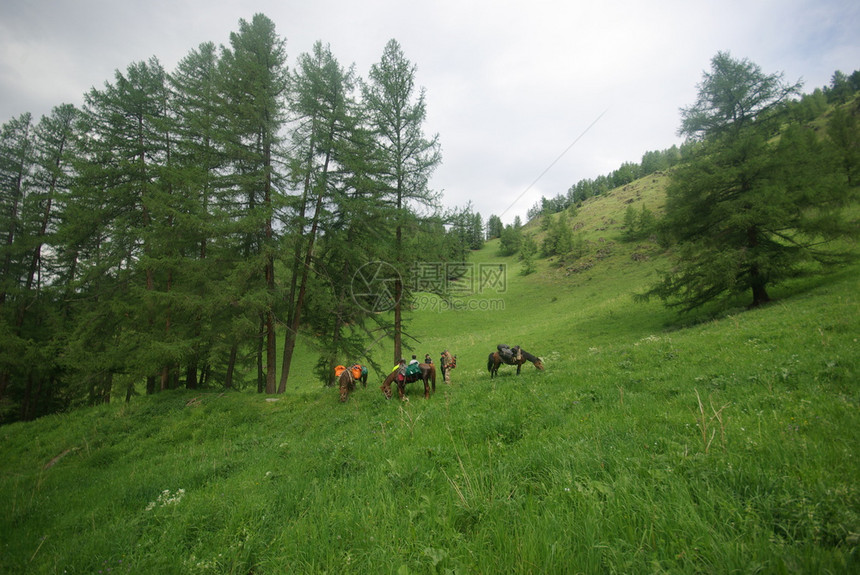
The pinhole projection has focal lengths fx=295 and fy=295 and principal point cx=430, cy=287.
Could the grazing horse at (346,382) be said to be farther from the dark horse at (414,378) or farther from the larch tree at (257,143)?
the larch tree at (257,143)

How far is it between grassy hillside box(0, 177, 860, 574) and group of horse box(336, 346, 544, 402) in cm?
58

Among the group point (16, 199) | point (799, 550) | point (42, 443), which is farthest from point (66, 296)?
point (799, 550)

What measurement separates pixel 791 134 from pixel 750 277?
7777 millimetres

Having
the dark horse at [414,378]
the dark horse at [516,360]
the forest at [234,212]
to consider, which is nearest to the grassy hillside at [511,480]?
the dark horse at [414,378]

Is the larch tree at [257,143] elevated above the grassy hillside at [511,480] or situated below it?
above

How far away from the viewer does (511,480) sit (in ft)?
11.1

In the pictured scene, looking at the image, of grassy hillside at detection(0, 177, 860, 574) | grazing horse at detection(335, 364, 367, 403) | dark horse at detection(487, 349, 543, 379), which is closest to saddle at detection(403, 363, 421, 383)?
grassy hillside at detection(0, 177, 860, 574)

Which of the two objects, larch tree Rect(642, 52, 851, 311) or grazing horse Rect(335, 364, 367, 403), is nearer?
grazing horse Rect(335, 364, 367, 403)

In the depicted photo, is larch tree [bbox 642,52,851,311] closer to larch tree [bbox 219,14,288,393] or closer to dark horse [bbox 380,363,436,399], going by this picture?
dark horse [bbox 380,363,436,399]

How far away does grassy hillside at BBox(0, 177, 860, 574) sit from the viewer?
2.16 meters

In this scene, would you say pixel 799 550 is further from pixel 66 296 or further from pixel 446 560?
pixel 66 296

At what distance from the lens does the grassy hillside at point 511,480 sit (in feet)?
7.10

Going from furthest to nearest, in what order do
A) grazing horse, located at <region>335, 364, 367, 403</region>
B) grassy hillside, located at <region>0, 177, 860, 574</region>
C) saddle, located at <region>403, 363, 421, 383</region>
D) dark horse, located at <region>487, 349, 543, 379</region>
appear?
dark horse, located at <region>487, 349, 543, 379</region>
grazing horse, located at <region>335, 364, 367, 403</region>
saddle, located at <region>403, 363, 421, 383</region>
grassy hillside, located at <region>0, 177, 860, 574</region>

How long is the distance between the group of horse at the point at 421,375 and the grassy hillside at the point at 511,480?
58 centimetres
